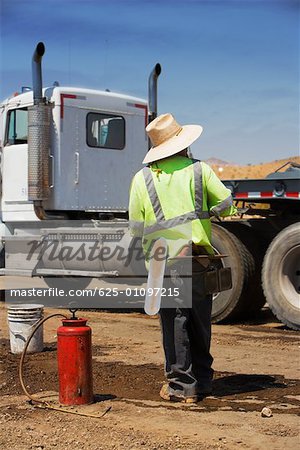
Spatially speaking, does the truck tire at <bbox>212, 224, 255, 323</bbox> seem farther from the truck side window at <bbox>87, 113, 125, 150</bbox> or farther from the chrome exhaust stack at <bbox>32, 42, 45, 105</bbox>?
the chrome exhaust stack at <bbox>32, 42, 45, 105</bbox>

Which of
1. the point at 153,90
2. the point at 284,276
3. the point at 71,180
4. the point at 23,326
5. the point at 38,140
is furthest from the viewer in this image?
the point at 153,90

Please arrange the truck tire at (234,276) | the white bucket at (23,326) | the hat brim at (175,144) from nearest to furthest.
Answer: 1. the hat brim at (175,144)
2. the white bucket at (23,326)
3. the truck tire at (234,276)

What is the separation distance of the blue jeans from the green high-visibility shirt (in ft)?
1.13

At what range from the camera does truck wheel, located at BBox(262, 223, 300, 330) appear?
9.05 meters

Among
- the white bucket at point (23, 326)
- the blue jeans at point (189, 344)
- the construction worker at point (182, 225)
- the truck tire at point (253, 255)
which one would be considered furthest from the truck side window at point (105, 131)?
the blue jeans at point (189, 344)

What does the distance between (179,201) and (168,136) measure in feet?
1.83

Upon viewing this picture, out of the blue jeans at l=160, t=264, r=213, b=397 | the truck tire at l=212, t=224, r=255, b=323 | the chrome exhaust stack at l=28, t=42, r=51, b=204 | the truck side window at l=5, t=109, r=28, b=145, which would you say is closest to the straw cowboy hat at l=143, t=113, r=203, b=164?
the blue jeans at l=160, t=264, r=213, b=397

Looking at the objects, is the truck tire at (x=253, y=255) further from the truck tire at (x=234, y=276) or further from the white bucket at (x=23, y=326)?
the white bucket at (x=23, y=326)

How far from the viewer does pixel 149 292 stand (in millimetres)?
5820

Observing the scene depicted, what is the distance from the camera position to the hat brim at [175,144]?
590cm

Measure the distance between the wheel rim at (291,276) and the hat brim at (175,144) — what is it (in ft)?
11.2

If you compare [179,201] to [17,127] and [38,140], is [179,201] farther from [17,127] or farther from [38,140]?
[17,127]

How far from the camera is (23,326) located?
7.90 meters

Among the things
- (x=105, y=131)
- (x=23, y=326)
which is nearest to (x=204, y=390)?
(x=23, y=326)
